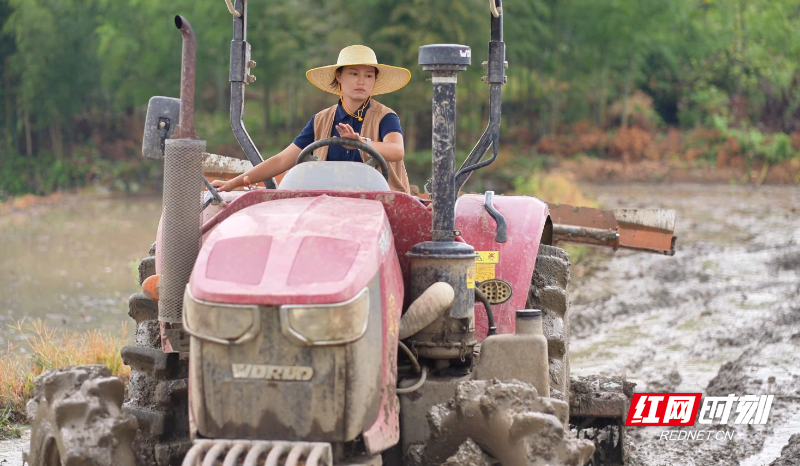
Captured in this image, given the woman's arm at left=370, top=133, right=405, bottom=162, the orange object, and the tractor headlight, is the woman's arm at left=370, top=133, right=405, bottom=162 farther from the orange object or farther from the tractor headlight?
the tractor headlight

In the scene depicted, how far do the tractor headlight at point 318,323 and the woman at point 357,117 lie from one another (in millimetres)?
1946

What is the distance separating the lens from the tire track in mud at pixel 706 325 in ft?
20.3

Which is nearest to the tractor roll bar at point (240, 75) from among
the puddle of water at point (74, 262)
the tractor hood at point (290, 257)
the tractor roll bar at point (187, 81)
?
the tractor roll bar at point (187, 81)

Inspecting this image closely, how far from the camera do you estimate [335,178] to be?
437 centimetres

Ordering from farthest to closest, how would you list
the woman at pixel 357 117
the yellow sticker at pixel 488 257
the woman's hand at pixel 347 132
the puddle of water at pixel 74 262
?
the puddle of water at pixel 74 262 < the woman at pixel 357 117 < the yellow sticker at pixel 488 257 < the woman's hand at pixel 347 132

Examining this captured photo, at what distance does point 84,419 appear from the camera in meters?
3.60

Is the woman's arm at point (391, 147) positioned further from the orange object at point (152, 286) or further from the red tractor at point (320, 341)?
the orange object at point (152, 286)

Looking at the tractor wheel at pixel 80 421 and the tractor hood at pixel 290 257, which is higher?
the tractor hood at pixel 290 257

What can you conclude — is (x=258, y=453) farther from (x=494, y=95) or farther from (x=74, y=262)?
(x=74, y=262)

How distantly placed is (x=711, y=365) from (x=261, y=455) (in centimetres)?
552

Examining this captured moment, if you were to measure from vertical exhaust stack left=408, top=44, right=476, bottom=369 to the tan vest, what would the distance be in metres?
1.20

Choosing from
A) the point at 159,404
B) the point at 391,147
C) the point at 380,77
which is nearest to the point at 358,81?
the point at 380,77

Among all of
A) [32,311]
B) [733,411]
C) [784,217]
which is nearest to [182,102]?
[733,411]

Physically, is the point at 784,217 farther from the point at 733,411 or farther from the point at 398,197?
the point at 398,197
